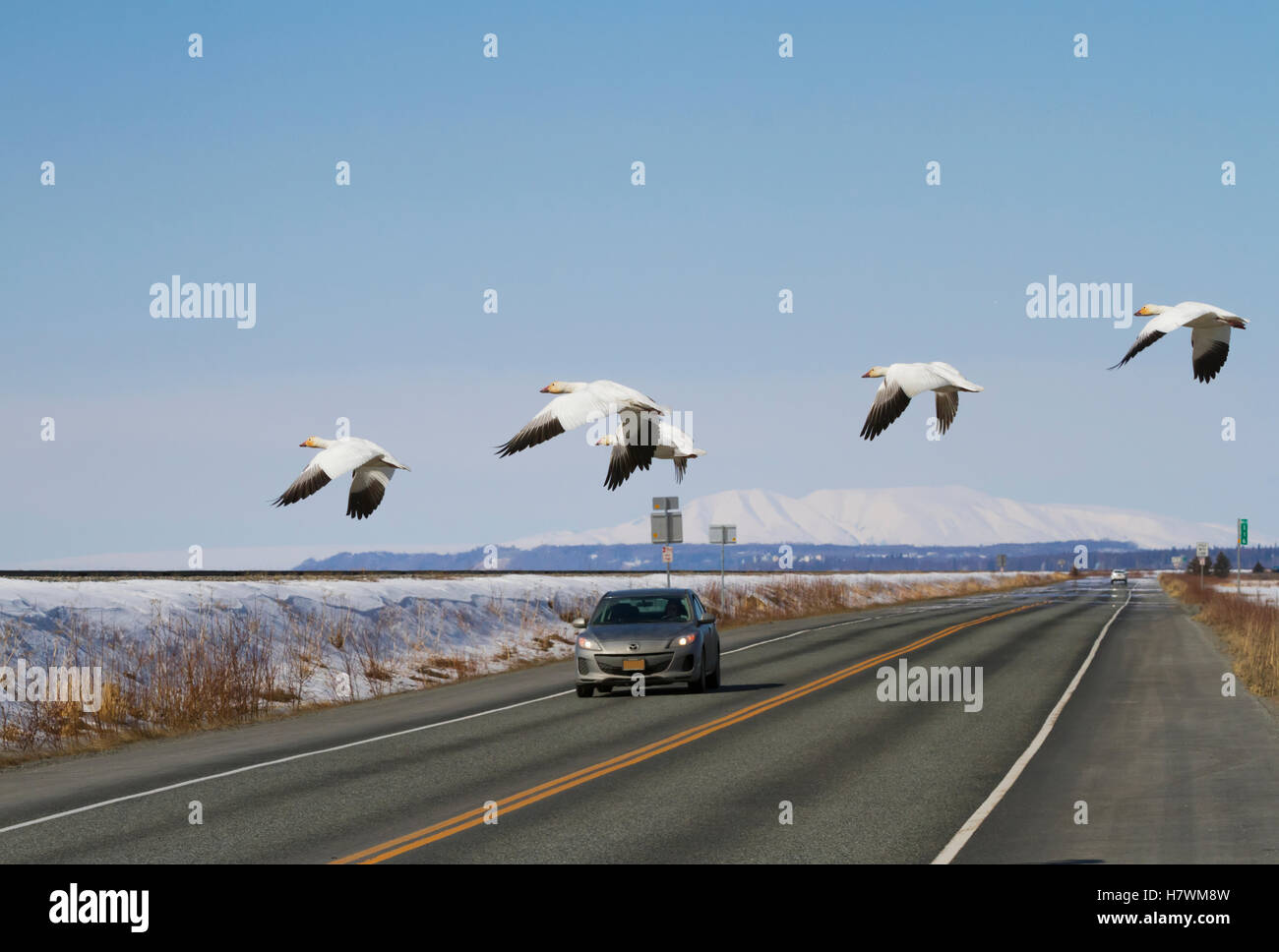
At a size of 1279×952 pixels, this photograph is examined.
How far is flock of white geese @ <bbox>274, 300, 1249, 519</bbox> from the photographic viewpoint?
14.5ft

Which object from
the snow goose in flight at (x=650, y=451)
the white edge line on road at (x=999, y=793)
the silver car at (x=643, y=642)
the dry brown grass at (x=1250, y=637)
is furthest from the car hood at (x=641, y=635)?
the snow goose in flight at (x=650, y=451)

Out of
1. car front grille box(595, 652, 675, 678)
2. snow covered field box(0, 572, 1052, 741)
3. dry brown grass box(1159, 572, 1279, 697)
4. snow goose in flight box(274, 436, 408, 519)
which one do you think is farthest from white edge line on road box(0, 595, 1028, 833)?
dry brown grass box(1159, 572, 1279, 697)

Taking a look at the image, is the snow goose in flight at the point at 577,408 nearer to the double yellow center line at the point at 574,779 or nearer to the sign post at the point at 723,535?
the double yellow center line at the point at 574,779

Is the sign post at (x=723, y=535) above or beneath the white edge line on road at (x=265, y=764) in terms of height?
above

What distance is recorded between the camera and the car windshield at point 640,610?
23156 mm

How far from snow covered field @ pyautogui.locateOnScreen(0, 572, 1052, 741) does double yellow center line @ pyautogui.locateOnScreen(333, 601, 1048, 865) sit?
871 centimetres

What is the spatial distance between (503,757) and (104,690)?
27.9 ft

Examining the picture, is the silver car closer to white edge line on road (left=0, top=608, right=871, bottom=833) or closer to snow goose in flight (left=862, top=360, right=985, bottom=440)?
white edge line on road (left=0, top=608, right=871, bottom=833)

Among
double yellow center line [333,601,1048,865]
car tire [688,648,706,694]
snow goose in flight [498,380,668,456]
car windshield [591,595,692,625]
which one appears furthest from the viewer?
car tire [688,648,706,694]

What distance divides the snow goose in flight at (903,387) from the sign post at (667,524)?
31719 millimetres

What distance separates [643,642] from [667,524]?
51.6 feet

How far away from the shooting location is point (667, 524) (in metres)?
38.3

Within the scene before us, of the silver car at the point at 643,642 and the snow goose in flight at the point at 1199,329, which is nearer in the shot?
the snow goose in flight at the point at 1199,329

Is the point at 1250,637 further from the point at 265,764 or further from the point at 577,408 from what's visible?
the point at 577,408
